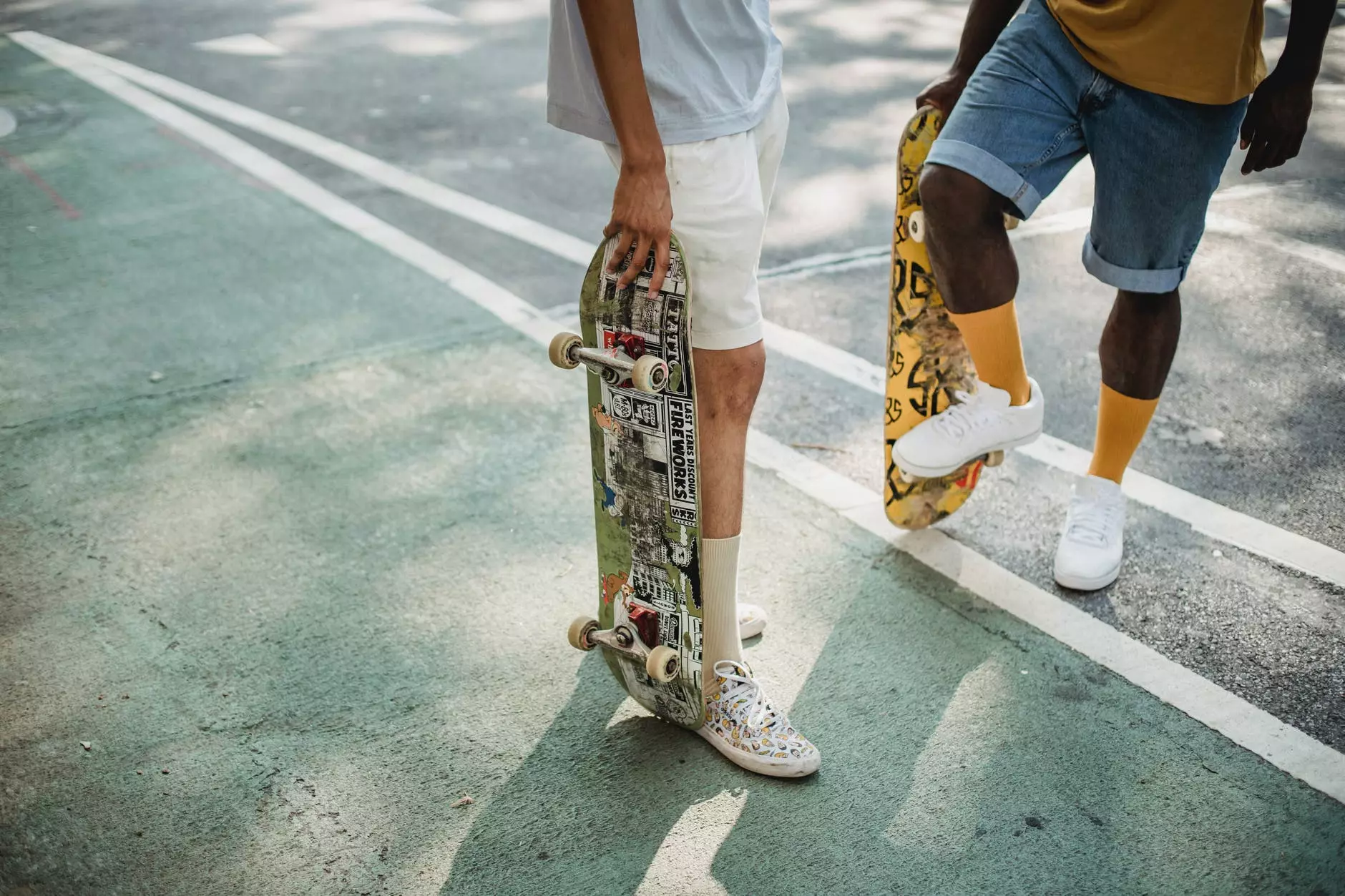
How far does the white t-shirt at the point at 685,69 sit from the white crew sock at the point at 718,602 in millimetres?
779

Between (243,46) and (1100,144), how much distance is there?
867 cm

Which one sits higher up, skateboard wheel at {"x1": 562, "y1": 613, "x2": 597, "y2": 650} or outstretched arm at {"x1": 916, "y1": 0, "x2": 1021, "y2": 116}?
outstretched arm at {"x1": 916, "y1": 0, "x2": 1021, "y2": 116}

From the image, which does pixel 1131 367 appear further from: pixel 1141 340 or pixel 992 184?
pixel 992 184

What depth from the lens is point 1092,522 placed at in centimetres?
276

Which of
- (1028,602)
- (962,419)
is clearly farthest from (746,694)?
(962,419)

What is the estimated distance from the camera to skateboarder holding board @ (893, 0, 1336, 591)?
2.37 m

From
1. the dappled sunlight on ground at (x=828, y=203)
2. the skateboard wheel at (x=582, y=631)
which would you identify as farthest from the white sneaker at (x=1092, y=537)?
the dappled sunlight on ground at (x=828, y=203)

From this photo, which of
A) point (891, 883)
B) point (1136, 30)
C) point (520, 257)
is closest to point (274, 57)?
point (520, 257)

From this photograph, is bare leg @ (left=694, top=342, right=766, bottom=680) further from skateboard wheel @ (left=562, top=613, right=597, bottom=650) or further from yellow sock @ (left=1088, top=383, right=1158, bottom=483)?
yellow sock @ (left=1088, top=383, right=1158, bottom=483)

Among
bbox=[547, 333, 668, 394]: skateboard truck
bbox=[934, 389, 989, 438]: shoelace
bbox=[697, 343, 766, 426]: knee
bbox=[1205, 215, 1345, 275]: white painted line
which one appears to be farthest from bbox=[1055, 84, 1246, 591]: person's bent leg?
bbox=[1205, 215, 1345, 275]: white painted line

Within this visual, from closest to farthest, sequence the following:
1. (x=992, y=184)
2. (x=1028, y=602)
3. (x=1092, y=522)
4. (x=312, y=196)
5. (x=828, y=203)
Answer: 1. (x=992, y=184)
2. (x=1028, y=602)
3. (x=1092, y=522)
4. (x=828, y=203)
5. (x=312, y=196)

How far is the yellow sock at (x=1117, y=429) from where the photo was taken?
2736mm

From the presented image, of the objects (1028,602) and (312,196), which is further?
(312,196)

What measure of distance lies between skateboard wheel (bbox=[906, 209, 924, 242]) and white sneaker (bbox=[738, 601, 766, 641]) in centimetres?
102
